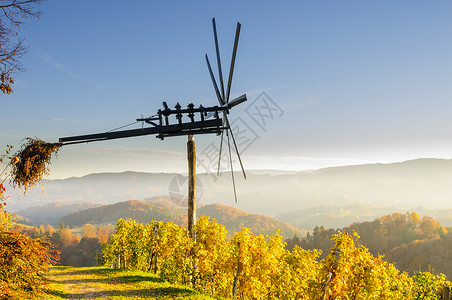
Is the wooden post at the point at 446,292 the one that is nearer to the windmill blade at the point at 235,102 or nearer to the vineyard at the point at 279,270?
the vineyard at the point at 279,270

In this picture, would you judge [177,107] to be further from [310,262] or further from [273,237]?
[310,262]

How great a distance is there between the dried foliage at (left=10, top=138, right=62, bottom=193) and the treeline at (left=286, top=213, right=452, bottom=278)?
147 m

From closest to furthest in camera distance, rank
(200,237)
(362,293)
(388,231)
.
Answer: (362,293)
(200,237)
(388,231)

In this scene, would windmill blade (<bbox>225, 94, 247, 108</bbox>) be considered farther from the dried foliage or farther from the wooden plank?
the dried foliage

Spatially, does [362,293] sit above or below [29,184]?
below

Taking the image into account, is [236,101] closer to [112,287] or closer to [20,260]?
[20,260]

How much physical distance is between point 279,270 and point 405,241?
19884 centimetres

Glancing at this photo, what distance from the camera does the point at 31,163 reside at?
10633 millimetres

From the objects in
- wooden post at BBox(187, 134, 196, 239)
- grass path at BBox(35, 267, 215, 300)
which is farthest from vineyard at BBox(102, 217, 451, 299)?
wooden post at BBox(187, 134, 196, 239)

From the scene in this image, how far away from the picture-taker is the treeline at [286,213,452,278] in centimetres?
13475

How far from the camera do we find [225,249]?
17.9 m

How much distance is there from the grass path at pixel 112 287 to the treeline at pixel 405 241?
13765cm

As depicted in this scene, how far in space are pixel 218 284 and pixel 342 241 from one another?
9.58m

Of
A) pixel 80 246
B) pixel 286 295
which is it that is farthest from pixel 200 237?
pixel 80 246
